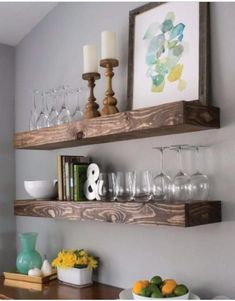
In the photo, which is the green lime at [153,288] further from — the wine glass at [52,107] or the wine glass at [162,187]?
the wine glass at [52,107]

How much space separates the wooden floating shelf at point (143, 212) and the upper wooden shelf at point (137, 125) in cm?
34

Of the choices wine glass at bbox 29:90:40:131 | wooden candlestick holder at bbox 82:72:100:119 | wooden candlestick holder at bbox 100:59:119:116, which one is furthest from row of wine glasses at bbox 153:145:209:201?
wine glass at bbox 29:90:40:131

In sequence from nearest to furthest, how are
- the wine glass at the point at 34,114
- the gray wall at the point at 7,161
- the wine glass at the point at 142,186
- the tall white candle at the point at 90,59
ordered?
the wine glass at the point at 142,186
the tall white candle at the point at 90,59
the wine glass at the point at 34,114
the gray wall at the point at 7,161

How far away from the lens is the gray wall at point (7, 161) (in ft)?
9.82

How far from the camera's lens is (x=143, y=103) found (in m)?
2.14

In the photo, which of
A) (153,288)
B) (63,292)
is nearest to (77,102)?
(63,292)

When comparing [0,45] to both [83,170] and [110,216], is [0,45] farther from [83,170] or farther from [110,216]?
[110,216]

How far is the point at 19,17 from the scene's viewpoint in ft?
9.20

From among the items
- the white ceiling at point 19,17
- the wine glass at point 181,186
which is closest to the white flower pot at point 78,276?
the wine glass at point 181,186

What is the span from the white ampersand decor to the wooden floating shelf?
3.7 inches

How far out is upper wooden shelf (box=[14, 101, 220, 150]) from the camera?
176 centimetres

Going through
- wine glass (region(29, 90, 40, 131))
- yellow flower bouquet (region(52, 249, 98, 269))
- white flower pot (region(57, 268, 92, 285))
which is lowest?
white flower pot (region(57, 268, 92, 285))

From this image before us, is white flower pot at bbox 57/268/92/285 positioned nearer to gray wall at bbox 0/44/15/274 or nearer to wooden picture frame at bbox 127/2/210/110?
gray wall at bbox 0/44/15/274

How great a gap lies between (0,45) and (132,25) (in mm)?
1264
